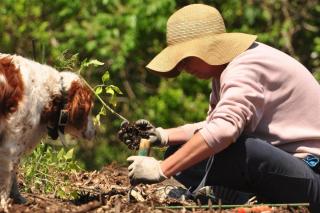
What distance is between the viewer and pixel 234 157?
583 cm

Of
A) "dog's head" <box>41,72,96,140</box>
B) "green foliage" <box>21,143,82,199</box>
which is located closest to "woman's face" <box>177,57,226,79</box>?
"dog's head" <box>41,72,96,140</box>

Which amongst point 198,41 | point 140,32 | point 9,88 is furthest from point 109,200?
point 140,32

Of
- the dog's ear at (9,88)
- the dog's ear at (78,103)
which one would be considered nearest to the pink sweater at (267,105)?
the dog's ear at (78,103)

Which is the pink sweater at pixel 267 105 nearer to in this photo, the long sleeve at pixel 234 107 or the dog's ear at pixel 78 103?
the long sleeve at pixel 234 107

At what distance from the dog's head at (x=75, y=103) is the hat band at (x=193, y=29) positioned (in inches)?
29.7

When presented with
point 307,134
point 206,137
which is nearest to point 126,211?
point 206,137

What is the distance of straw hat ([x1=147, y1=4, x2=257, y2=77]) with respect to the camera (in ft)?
19.4

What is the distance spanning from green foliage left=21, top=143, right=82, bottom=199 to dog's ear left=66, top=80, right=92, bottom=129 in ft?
1.55

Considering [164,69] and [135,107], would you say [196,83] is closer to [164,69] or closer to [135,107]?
[135,107]

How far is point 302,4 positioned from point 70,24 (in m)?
3.01

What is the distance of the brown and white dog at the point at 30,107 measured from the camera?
235 inches

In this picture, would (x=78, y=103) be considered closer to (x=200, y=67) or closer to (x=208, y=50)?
(x=200, y=67)

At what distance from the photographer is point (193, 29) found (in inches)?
237

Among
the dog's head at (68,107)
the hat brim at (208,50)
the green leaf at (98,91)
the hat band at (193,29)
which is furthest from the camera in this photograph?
the green leaf at (98,91)
